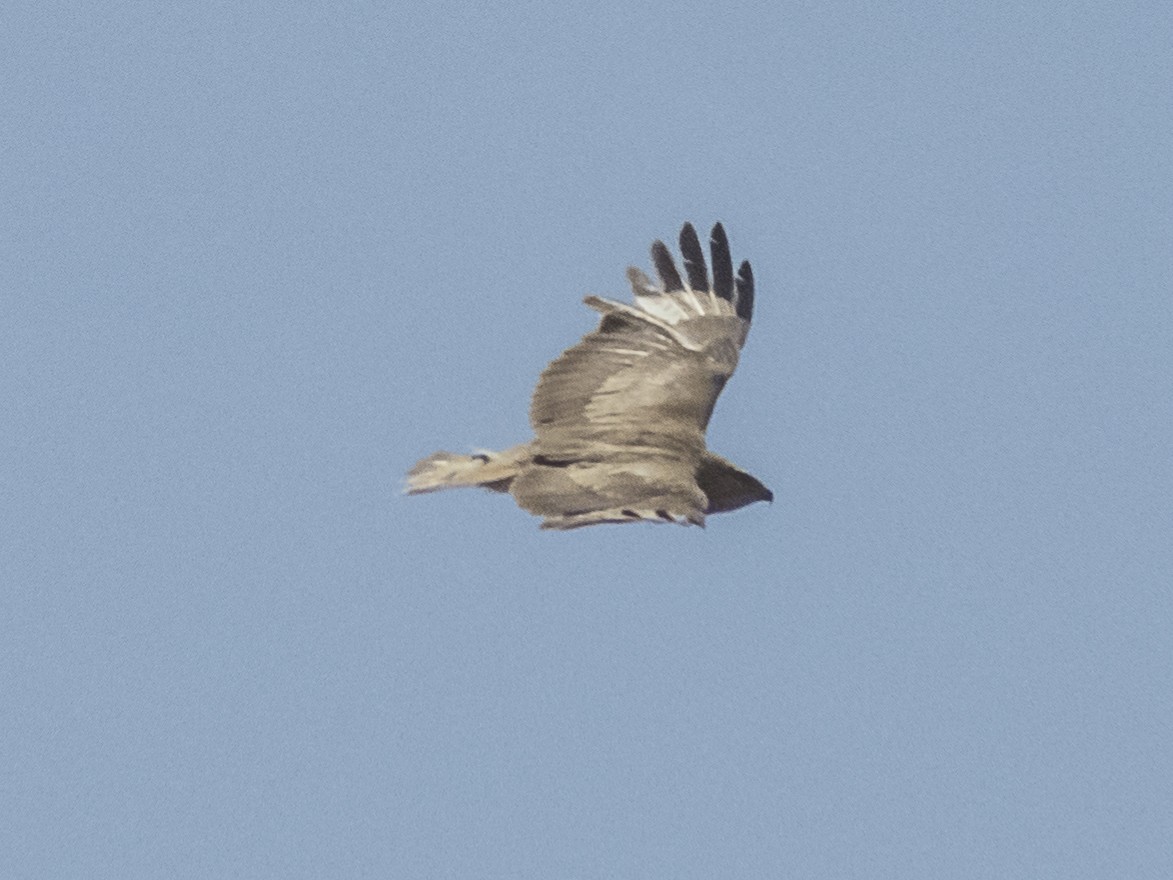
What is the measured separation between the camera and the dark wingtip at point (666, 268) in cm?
1828

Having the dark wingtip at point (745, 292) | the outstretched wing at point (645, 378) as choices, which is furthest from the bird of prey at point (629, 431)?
the dark wingtip at point (745, 292)

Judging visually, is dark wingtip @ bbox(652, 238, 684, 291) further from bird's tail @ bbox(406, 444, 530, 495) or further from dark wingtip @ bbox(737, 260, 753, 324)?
bird's tail @ bbox(406, 444, 530, 495)

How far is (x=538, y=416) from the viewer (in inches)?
645

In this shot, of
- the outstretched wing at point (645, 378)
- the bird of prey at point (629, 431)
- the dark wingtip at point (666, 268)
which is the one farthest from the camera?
the dark wingtip at point (666, 268)

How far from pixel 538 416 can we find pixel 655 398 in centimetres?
88

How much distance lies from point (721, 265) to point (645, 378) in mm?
1997

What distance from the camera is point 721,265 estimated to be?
60.5ft

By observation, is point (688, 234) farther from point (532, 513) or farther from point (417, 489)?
point (532, 513)

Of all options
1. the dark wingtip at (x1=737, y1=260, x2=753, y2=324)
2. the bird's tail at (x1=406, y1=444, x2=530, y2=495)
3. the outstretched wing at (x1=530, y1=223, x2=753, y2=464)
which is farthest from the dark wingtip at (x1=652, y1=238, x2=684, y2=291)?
the bird's tail at (x1=406, y1=444, x2=530, y2=495)

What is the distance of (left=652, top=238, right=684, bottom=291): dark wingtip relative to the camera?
60.0 ft

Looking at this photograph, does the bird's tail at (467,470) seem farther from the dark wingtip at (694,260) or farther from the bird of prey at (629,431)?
the dark wingtip at (694,260)

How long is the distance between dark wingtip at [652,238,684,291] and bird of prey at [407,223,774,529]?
0.20 ft

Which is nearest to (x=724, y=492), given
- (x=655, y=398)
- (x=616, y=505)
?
(x=655, y=398)

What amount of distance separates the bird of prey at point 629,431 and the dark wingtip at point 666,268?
0.06 metres
